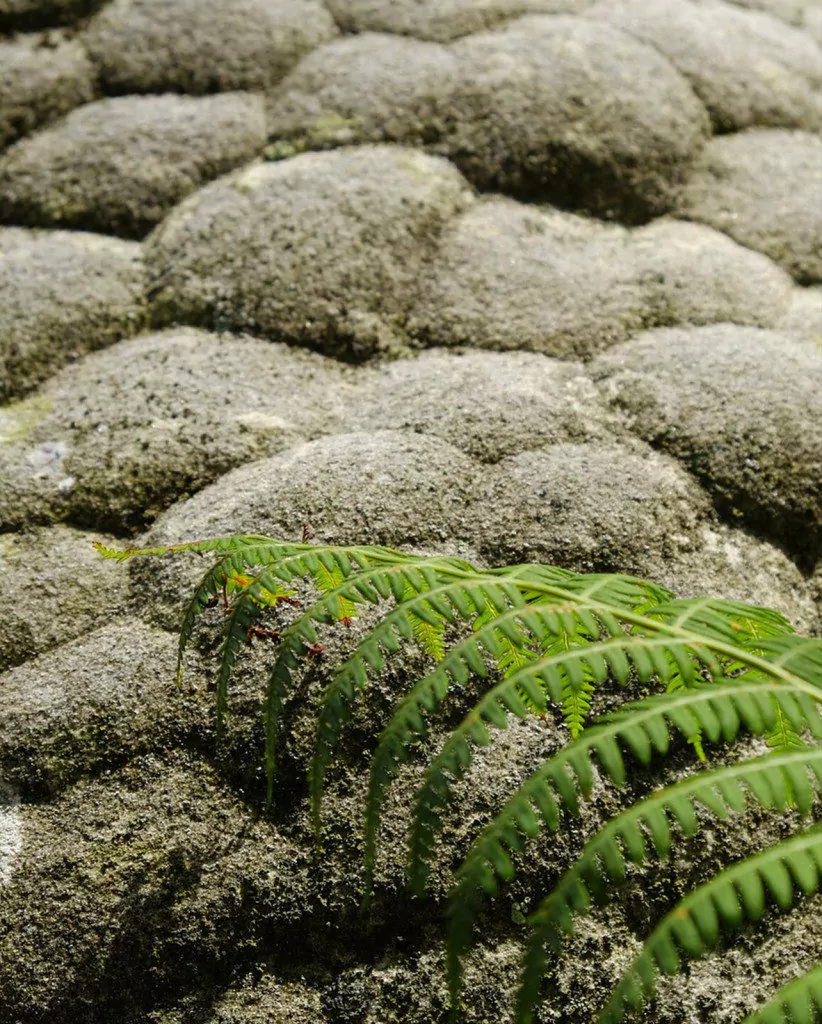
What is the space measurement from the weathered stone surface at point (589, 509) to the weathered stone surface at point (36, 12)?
2.90 meters

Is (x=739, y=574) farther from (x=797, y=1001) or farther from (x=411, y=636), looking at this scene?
(x=797, y=1001)

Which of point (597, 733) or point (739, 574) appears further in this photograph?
point (739, 574)

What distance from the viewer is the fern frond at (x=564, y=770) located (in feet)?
3.45

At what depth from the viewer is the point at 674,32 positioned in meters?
3.57

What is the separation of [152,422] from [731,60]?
112 inches

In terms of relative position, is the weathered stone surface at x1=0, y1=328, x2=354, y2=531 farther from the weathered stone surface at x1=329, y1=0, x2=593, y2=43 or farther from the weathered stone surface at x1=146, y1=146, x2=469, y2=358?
the weathered stone surface at x1=329, y1=0, x2=593, y2=43

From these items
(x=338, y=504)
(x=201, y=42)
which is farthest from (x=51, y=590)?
(x=201, y=42)

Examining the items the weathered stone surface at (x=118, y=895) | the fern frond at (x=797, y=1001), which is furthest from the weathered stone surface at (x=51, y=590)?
the fern frond at (x=797, y=1001)

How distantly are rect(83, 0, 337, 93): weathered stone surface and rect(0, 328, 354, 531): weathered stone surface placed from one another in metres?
1.37

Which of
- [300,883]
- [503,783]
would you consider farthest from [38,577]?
[503,783]

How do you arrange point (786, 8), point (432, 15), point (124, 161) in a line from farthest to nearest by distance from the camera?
point (786, 8)
point (432, 15)
point (124, 161)

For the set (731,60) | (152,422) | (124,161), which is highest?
(731,60)

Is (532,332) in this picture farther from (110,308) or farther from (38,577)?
(38,577)

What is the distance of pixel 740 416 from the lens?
Result: 7.61 feet
